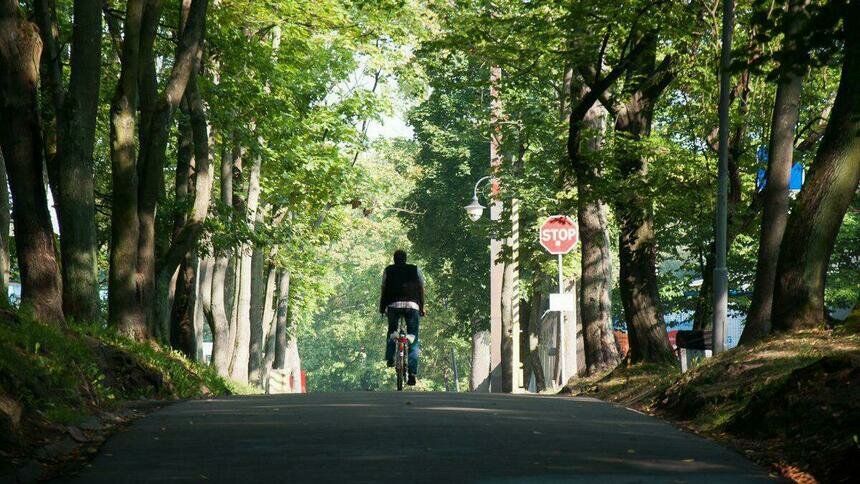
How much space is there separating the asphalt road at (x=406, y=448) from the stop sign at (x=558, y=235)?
75.1 ft

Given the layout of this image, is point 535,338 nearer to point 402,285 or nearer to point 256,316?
point 256,316

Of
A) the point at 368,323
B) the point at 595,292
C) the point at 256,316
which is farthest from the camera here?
the point at 368,323

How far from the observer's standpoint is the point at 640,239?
2466 centimetres

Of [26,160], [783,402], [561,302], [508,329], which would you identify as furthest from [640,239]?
[508,329]

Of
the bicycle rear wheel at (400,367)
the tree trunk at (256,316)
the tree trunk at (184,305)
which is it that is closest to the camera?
the bicycle rear wheel at (400,367)

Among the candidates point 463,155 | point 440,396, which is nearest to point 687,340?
point 440,396

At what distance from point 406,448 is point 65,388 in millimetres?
3996

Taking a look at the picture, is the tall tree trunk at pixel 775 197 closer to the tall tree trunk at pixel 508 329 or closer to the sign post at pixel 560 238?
the sign post at pixel 560 238

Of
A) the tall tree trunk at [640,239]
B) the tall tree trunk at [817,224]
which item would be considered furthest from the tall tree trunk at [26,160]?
the tall tree trunk at [640,239]

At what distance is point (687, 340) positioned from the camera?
2077 centimetres

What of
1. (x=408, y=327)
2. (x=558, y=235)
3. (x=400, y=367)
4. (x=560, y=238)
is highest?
(x=558, y=235)

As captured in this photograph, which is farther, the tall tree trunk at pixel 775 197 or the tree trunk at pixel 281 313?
the tree trunk at pixel 281 313

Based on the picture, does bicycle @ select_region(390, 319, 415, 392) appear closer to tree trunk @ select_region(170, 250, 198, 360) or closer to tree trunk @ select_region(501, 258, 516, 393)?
tree trunk @ select_region(170, 250, 198, 360)

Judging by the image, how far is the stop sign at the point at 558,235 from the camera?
3826 centimetres
